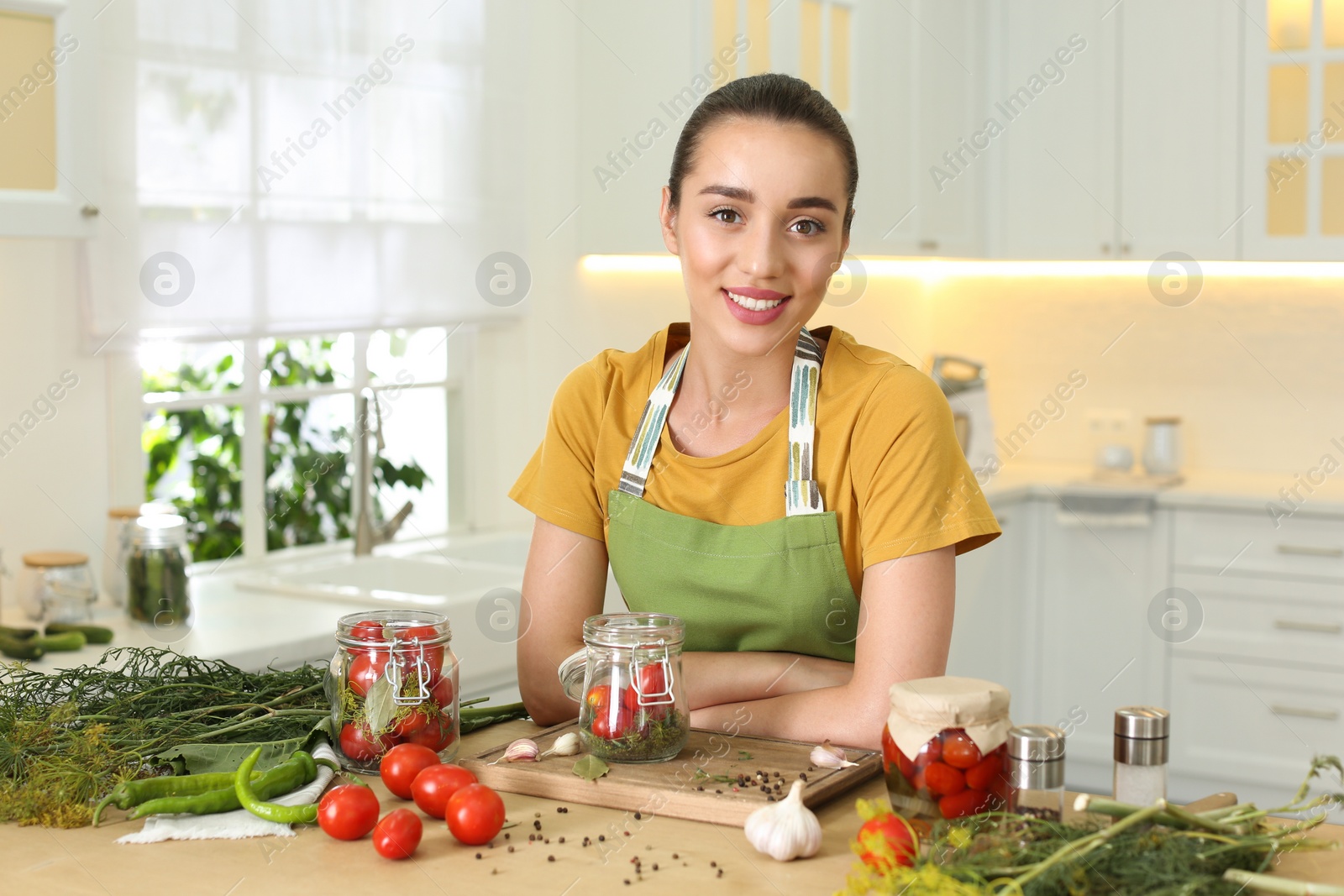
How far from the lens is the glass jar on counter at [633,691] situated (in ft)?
4.05

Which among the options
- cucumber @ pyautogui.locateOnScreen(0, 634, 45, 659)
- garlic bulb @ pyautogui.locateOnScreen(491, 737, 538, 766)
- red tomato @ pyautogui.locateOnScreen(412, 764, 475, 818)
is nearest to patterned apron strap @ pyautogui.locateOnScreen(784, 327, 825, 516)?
garlic bulb @ pyautogui.locateOnScreen(491, 737, 538, 766)

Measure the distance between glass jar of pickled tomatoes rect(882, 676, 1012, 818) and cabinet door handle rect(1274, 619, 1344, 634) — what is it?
9.79ft

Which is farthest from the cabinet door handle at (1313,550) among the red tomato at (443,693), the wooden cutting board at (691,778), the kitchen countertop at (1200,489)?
the red tomato at (443,693)

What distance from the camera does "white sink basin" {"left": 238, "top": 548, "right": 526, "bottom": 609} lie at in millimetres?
2859

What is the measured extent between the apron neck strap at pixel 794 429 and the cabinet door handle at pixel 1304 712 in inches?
104

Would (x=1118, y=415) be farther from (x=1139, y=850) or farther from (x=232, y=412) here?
(x=1139, y=850)

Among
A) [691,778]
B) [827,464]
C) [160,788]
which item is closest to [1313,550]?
[827,464]

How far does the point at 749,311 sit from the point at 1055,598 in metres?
2.80

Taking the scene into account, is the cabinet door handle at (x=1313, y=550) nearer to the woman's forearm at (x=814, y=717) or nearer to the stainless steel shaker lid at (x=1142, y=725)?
the woman's forearm at (x=814, y=717)

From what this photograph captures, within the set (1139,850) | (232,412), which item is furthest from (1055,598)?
(1139,850)

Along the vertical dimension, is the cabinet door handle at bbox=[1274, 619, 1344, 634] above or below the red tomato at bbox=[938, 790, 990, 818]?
below

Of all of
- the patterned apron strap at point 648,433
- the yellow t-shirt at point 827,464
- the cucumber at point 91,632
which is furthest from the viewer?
the cucumber at point 91,632

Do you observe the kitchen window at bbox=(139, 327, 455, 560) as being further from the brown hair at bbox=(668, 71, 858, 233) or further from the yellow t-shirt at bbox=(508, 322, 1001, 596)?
the brown hair at bbox=(668, 71, 858, 233)

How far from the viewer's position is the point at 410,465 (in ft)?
11.1
